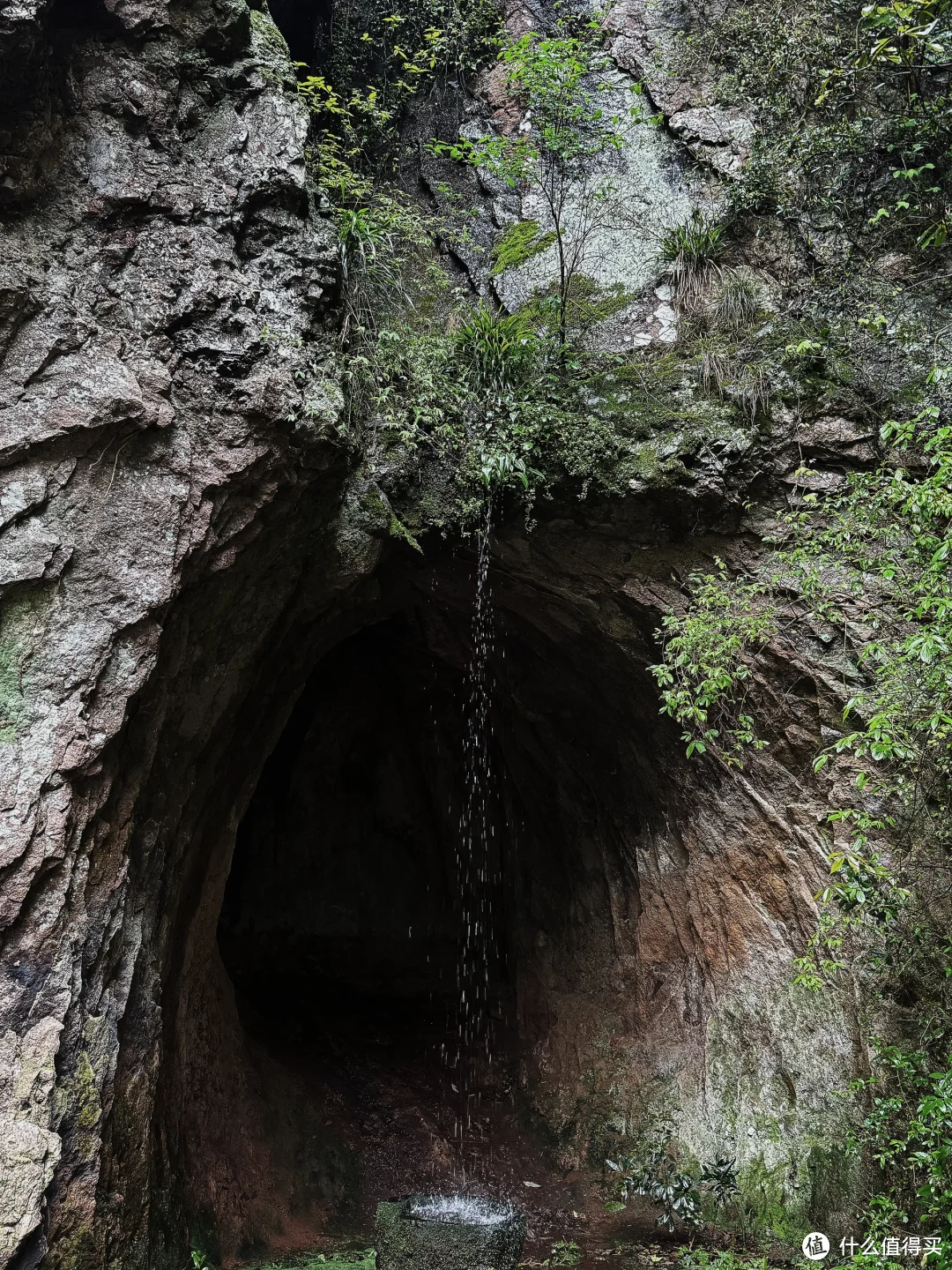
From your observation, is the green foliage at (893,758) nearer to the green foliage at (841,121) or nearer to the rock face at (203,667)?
the rock face at (203,667)

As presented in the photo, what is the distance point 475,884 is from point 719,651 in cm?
685

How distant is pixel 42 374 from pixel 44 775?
6.70 feet

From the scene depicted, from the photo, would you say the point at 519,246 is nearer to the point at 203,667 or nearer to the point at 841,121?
the point at 841,121

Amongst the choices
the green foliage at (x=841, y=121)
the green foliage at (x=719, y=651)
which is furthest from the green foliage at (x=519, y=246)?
the green foliage at (x=719, y=651)

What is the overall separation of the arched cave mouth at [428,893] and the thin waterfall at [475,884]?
12 cm

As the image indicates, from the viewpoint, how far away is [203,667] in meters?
5.67

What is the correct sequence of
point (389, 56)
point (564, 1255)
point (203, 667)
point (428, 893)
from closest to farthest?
point (203, 667)
point (564, 1255)
point (389, 56)
point (428, 893)

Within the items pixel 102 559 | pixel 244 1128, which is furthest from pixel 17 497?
pixel 244 1128

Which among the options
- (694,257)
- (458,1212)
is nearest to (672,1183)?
(458,1212)

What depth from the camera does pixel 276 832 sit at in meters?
11.8

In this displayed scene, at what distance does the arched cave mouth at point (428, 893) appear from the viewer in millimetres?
7680

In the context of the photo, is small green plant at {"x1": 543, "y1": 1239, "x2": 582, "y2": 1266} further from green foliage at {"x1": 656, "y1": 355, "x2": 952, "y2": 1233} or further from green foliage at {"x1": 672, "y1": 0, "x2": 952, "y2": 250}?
green foliage at {"x1": 672, "y1": 0, "x2": 952, "y2": 250}

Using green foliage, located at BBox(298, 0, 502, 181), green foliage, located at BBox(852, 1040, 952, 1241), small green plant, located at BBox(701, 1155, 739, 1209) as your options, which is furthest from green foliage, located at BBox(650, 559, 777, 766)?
green foliage, located at BBox(298, 0, 502, 181)

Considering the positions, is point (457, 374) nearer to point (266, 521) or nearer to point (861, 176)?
point (266, 521)
